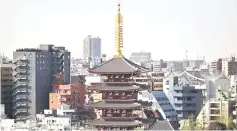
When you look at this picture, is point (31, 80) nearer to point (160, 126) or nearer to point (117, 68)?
point (160, 126)

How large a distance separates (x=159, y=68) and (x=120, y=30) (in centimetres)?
1641

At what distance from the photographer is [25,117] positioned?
1455cm

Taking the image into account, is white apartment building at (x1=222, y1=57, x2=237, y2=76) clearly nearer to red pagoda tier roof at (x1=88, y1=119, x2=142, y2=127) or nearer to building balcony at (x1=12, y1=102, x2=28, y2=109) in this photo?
building balcony at (x1=12, y1=102, x2=28, y2=109)

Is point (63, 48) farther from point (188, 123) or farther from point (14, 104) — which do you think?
point (188, 123)

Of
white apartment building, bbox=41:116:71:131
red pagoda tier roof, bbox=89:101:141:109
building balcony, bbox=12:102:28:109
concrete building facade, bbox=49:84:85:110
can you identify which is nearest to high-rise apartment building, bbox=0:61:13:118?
building balcony, bbox=12:102:28:109

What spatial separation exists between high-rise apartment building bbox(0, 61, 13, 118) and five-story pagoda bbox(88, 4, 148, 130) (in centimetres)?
638

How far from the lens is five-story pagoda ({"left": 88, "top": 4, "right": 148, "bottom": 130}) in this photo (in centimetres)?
856

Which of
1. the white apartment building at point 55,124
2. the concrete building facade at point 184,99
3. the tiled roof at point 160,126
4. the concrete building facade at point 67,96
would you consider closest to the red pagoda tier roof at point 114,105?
the tiled roof at point 160,126

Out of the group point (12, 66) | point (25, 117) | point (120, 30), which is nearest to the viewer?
point (120, 30)

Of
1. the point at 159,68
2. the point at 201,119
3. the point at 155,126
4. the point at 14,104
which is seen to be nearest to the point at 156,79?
the point at 14,104

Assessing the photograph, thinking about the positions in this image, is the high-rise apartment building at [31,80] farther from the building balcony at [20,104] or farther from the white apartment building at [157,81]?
the white apartment building at [157,81]

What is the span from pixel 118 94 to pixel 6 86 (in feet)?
23.6

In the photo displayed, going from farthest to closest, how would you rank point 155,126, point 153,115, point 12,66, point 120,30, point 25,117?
point 12,66 < point 25,117 < point 153,115 < point 155,126 < point 120,30

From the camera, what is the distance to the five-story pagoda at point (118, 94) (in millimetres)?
8562
